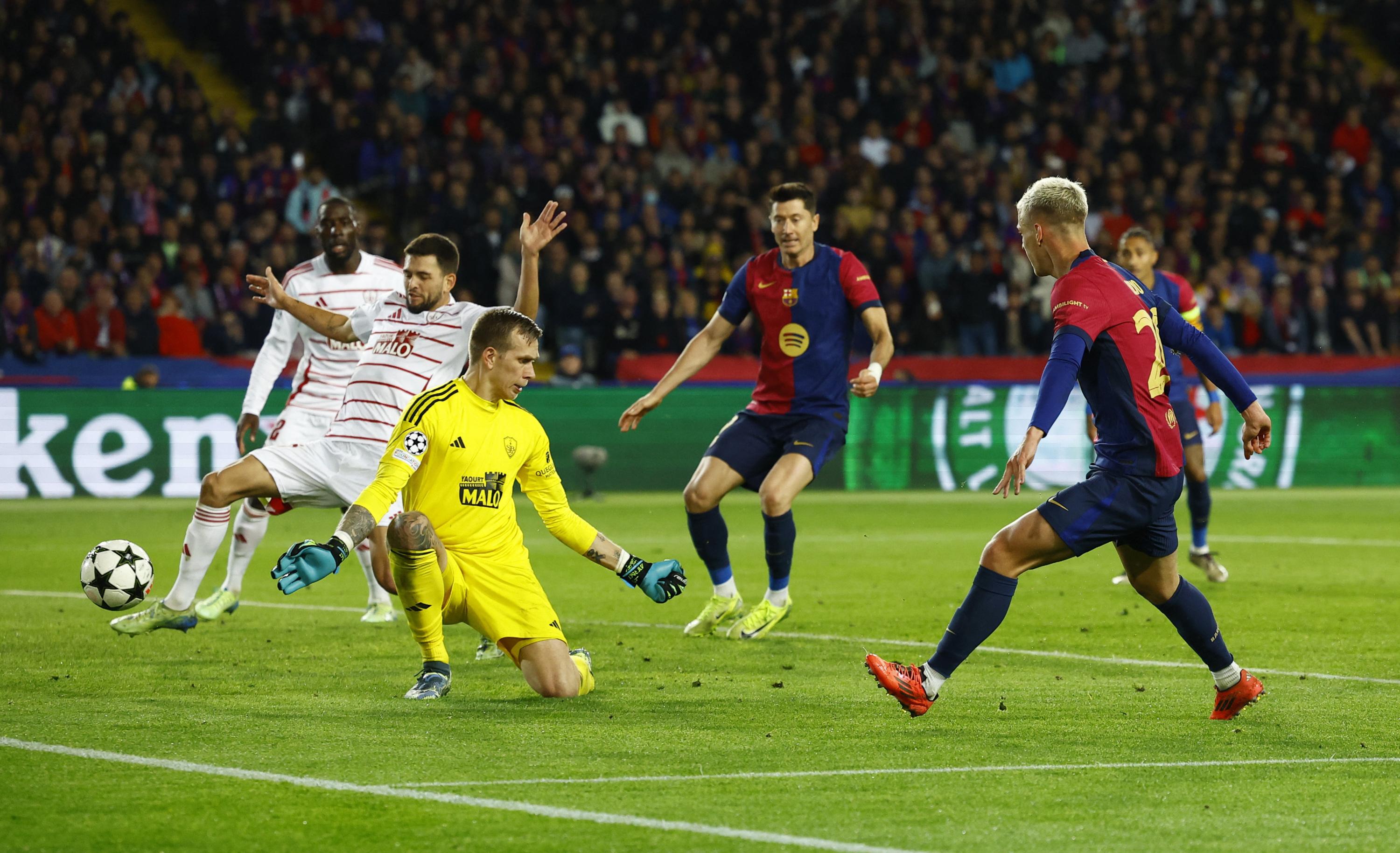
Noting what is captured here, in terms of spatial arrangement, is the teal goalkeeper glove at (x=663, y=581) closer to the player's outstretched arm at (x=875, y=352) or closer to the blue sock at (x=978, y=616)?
the blue sock at (x=978, y=616)

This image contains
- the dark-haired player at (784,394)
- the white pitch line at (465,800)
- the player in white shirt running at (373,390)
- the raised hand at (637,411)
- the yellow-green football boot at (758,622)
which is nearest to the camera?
the white pitch line at (465,800)

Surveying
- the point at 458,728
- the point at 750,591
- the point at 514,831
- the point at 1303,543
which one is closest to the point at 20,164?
the point at 750,591

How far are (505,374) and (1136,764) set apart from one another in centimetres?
291

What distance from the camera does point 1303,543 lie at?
48.2ft

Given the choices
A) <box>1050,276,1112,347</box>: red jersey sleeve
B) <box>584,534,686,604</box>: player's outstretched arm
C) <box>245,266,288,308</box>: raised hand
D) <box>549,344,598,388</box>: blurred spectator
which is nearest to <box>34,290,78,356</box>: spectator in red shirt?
<box>549,344,598,388</box>: blurred spectator

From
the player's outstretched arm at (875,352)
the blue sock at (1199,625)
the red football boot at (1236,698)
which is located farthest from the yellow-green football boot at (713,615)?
the red football boot at (1236,698)

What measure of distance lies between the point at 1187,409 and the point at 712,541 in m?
4.12

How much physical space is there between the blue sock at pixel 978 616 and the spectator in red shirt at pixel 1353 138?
71.7 ft

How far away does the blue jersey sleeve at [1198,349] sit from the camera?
671cm

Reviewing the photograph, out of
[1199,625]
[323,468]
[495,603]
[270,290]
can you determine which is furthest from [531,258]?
[1199,625]

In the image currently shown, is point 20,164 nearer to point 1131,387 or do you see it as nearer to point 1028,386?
point 1028,386

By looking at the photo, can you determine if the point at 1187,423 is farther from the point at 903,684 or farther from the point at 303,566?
the point at 303,566

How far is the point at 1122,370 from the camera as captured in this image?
654cm

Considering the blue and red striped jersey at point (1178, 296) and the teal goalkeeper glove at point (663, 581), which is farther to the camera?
the blue and red striped jersey at point (1178, 296)
